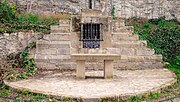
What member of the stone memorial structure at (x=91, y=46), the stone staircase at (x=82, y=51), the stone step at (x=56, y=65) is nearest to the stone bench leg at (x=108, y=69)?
the stone memorial structure at (x=91, y=46)

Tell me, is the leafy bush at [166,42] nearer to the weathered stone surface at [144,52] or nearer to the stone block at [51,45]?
the weathered stone surface at [144,52]

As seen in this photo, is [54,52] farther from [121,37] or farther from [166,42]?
[166,42]

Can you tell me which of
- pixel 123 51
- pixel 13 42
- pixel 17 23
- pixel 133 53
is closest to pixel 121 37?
pixel 123 51

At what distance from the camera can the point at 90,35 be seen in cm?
1098

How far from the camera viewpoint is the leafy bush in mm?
12383

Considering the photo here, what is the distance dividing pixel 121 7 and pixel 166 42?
222 inches

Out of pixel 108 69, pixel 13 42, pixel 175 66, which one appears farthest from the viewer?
pixel 175 66

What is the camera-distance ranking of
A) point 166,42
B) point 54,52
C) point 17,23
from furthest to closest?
point 166,42 < point 17,23 < point 54,52

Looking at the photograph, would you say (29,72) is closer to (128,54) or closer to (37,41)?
(37,41)

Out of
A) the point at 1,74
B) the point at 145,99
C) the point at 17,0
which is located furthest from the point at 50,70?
the point at 17,0

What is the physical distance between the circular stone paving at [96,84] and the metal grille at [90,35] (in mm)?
1254

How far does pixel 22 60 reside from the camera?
10.6 meters

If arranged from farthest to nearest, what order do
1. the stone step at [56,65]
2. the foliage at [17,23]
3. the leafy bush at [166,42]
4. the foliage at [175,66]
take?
the leafy bush at [166,42], the foliage at [17,23], the foliage at [175,66], the stone step at [56,65]

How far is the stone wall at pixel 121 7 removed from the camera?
1728 centimetres
